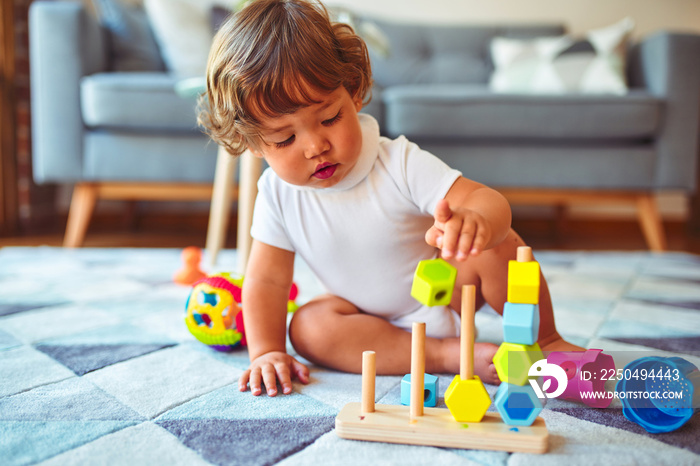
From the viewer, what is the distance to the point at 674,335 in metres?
0.82

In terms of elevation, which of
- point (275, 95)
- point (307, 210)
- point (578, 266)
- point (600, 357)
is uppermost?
point (275, 95)

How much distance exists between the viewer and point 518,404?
1.46ft

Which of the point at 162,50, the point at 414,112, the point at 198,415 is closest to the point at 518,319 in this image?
the point at 198,415

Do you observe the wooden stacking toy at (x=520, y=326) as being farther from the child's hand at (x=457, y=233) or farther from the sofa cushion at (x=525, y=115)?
the sofa cushion at (x=525, y=115)

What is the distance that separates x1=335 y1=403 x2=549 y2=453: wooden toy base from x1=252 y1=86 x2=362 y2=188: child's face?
0.86 ft

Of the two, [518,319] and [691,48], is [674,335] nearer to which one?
[518,319]

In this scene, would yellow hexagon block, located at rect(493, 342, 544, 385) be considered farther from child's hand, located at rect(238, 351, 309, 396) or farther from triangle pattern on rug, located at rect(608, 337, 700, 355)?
triangle pattern on rug, located at rect(608, 337, 700, 355)

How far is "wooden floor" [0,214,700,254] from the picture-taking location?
197cm

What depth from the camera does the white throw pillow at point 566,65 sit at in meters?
1.82

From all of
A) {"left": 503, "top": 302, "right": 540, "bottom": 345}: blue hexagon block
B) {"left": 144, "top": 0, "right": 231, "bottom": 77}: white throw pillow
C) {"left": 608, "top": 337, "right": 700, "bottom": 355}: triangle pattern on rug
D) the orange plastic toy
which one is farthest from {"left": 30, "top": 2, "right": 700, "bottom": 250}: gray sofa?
{"left": 503, "top": 302, "right": 540, "bottom": 345}: blue hexagon block

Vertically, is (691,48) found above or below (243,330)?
above

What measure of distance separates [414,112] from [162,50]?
1001 mm

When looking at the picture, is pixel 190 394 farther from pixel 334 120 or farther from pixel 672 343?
pixel 672 343

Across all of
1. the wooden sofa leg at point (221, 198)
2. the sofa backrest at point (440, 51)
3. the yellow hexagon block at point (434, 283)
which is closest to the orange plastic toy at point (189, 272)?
the wooden sofa leg at point (221, 198)
